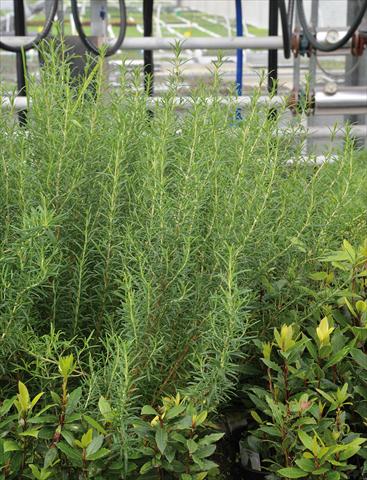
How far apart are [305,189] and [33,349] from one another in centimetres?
47

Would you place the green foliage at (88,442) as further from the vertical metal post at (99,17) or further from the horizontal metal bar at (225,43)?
the vertical metal post at (99,17)

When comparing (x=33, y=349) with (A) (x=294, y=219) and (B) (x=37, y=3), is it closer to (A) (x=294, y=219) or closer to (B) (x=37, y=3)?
(A) (x=294, y=219)

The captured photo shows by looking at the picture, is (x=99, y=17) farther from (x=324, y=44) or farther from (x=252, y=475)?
(x=252, y=475)

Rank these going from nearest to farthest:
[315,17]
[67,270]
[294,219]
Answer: [67,270], [294,219], [315,17]

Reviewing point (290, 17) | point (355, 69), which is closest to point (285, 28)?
point (290, 17)

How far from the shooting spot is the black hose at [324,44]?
3.55 metres

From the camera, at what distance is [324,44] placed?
146 inches

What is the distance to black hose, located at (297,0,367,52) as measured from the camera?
3.55m

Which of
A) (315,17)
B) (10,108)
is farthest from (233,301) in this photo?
(315,17)

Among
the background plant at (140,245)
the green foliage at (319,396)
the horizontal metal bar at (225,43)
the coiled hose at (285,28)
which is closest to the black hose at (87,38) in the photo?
the horizontal metal bar at (225,43)

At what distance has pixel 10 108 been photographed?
122 centimetres

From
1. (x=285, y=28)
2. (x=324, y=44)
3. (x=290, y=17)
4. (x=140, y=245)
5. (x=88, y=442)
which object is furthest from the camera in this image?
(x=290, y=17)

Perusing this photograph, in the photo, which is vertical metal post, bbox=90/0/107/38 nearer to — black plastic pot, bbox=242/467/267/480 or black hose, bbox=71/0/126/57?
black hose, bbox=71/0/126/57

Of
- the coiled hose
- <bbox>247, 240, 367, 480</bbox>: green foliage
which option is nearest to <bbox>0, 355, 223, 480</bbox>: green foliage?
<bbox>247, 240, 367, 480</bbox>: green foliage
